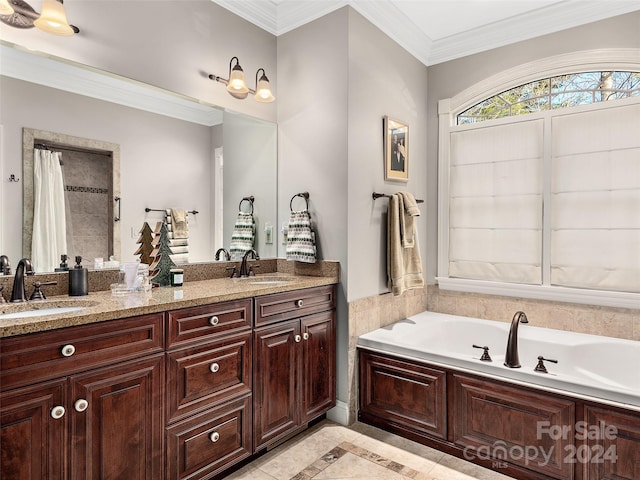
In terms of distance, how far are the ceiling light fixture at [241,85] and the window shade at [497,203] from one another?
1.66 meters

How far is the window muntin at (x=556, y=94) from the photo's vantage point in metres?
2.78

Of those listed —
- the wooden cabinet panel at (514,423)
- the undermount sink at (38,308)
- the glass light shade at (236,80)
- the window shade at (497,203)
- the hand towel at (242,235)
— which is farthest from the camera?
the window shade at (497,203)

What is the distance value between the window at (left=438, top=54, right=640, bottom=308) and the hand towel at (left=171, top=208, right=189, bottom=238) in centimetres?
214

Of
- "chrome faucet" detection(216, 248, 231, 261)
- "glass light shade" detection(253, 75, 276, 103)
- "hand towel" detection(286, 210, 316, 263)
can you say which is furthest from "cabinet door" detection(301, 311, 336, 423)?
"glass light shade" detection(253, 75, 276, 103)

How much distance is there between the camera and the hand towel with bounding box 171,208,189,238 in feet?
8.07

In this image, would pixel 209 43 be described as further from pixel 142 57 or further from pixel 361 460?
pixel 361 460

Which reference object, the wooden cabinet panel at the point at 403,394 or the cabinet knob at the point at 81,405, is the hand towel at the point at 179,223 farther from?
the wooden cabinet panel at the point at 403,394

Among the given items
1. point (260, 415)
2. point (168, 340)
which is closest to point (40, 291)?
point (168, 340)

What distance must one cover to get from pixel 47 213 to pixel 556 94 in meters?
3.40

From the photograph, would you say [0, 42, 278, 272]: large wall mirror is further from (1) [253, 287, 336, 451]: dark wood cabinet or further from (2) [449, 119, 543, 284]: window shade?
(2) [449, 119, 543, 284]: window shade

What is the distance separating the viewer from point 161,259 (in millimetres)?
2326

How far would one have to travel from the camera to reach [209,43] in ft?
8.56

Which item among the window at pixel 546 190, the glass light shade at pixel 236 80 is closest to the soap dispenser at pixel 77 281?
the glass light shade at pixel 236 80

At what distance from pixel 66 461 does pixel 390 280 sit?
2.18 m
